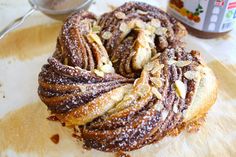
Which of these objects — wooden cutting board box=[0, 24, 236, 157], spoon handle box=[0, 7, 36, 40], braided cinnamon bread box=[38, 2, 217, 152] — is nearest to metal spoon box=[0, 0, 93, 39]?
spoon handle box=[0, 7, 36, 40]

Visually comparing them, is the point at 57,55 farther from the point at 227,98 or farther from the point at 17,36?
the point at 227,98

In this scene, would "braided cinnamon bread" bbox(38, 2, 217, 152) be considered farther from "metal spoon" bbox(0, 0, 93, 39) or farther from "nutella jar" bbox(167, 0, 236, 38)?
"metal spoon" bbox(0, 0, 93, 39)

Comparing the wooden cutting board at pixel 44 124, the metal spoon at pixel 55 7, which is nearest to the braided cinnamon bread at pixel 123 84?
the wooden cutting board at pixel 44 124

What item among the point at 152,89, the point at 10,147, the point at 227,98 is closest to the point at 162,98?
the point at 152,89

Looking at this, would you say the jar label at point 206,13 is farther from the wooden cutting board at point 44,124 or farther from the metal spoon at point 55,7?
the metal spoon at point 55,7

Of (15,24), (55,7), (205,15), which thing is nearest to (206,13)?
(205,15)
